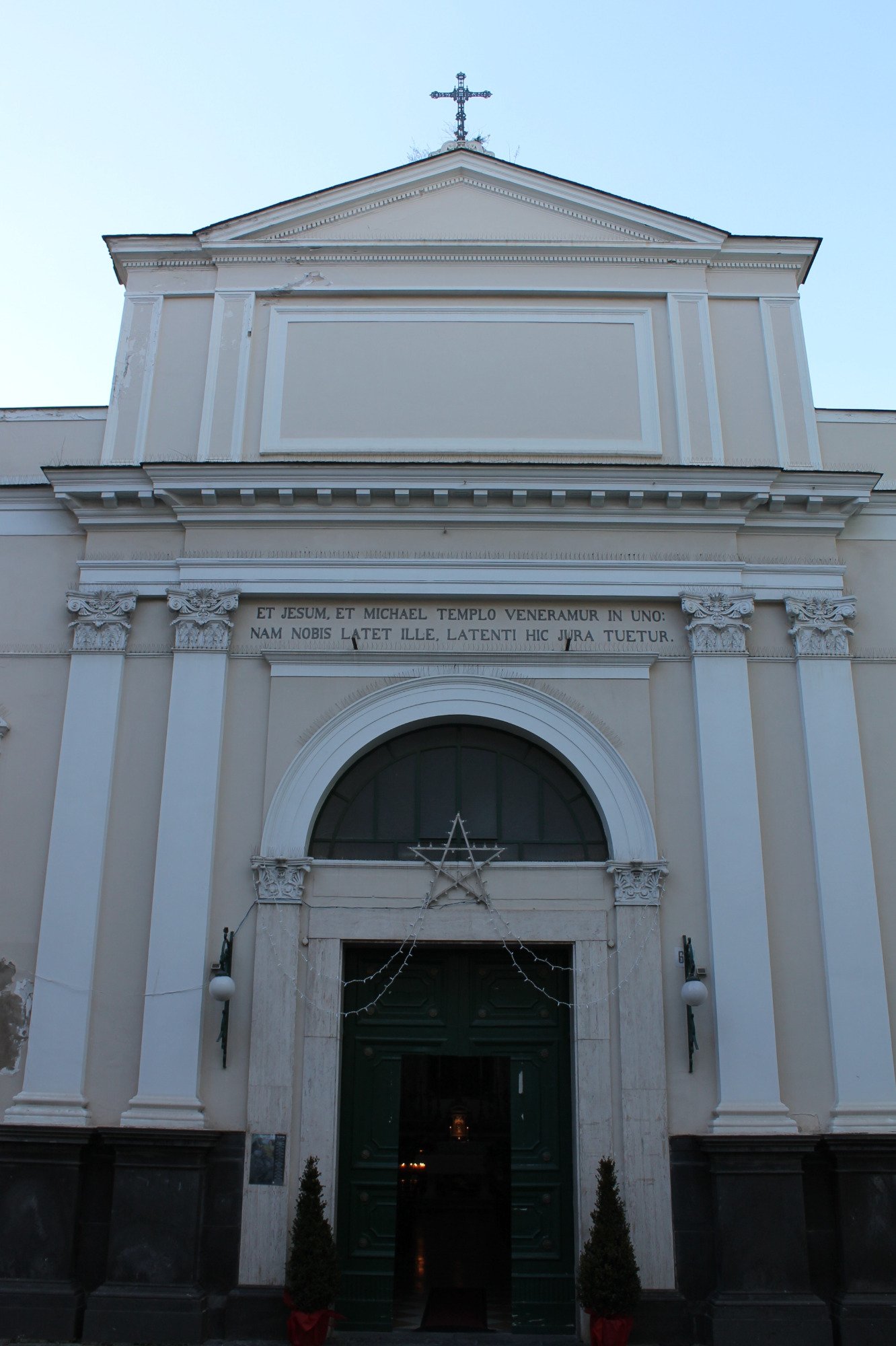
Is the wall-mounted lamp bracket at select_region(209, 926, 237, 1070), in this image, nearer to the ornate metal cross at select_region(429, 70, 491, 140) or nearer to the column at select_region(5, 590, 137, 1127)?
the column at select_region(5, 590, 137, 1127)

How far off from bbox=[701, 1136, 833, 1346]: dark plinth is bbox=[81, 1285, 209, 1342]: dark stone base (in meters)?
4.34

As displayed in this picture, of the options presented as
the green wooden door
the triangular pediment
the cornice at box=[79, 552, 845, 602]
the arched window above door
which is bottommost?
the green wooden door

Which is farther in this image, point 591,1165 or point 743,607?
point 743,607

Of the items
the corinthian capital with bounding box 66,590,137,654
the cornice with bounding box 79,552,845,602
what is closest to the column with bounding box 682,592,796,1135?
the cornice with bounding box 79,552,845,602

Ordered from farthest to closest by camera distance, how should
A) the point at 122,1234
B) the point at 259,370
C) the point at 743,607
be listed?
1. the point at 259,370
2. the point at 743,607
3. the point at 122,1234

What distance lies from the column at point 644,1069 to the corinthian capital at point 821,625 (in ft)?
9.20

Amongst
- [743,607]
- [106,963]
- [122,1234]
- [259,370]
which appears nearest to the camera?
[122,1234]

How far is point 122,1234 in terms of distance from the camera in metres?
9.80

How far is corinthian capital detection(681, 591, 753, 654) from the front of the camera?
11625mm

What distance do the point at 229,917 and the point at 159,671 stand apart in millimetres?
2635

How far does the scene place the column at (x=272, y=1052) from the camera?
9953mm

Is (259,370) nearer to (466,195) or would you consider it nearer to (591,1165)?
(466,195)

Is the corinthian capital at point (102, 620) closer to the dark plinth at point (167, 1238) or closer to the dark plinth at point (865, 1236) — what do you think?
the dark plinth at point (167, 1238)

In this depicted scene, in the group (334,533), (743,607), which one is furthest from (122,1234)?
(743,607)
